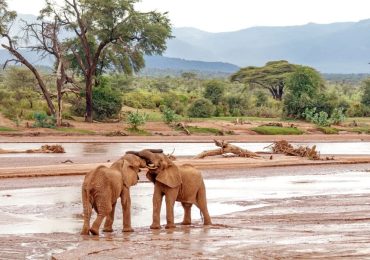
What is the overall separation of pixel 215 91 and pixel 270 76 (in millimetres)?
28809

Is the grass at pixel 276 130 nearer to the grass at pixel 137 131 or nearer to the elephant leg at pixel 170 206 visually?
the grass at pixel 137 131

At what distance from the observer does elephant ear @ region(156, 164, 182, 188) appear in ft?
48.1

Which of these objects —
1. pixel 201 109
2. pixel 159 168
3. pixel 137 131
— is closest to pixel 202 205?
pixel 159 168

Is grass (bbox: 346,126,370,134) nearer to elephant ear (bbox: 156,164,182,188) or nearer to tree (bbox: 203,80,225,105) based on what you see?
tree (bbox: 203,80,225,105)

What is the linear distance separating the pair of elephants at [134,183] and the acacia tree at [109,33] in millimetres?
38983

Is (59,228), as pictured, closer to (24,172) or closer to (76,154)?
→ (24,172)

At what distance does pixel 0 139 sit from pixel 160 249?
3478cm

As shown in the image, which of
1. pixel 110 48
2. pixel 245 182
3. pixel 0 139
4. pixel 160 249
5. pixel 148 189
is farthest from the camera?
pixel 110 48

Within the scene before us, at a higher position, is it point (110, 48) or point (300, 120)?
point (110, 48)

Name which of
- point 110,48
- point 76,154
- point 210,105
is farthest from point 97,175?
point 210,105

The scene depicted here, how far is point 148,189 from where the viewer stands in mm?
23000

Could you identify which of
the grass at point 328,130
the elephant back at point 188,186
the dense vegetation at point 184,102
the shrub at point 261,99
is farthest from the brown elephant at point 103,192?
the shrub at point 261,99

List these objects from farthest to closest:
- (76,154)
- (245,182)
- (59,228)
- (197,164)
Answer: (76,154), (197,164), (245,182), (59,228)

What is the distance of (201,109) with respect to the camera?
64.0 m
